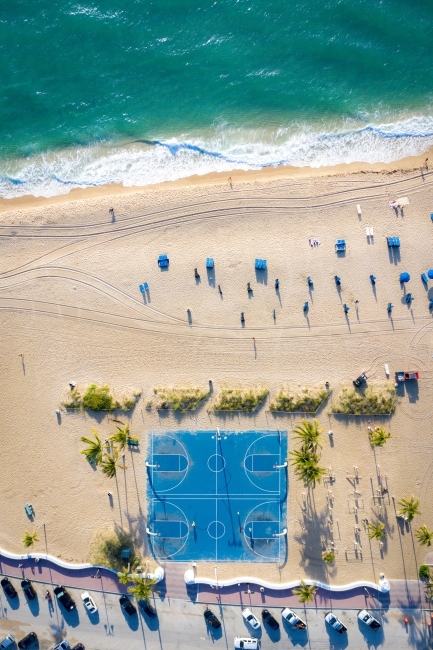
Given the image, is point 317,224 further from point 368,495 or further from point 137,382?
point 368,495

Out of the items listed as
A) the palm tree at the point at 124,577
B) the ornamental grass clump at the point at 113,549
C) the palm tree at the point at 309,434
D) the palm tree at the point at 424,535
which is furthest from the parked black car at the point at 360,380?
the palm tree at the point at 124,577

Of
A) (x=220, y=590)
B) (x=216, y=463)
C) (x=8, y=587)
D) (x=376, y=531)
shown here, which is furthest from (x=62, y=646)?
(x=376, y=531)

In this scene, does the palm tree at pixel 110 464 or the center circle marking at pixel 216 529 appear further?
the center circle marking at pixel 216 529

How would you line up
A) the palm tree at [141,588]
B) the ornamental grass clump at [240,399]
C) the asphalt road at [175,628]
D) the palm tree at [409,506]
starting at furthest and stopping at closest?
the ornamental grass clump at [240,399]
the asphalt road at [175,628]
the palm tree at [409,506]
the palm tree at [141,588]

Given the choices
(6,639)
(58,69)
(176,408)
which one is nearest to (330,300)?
(176,408)

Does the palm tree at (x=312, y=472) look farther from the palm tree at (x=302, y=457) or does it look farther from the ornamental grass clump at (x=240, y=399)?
the ornamental grass clump at (x=240, y=399)

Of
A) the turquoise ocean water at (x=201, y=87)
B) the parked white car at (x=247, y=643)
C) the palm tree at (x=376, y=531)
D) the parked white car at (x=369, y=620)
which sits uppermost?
the turquoise ocean water at (x=201, y=87)
